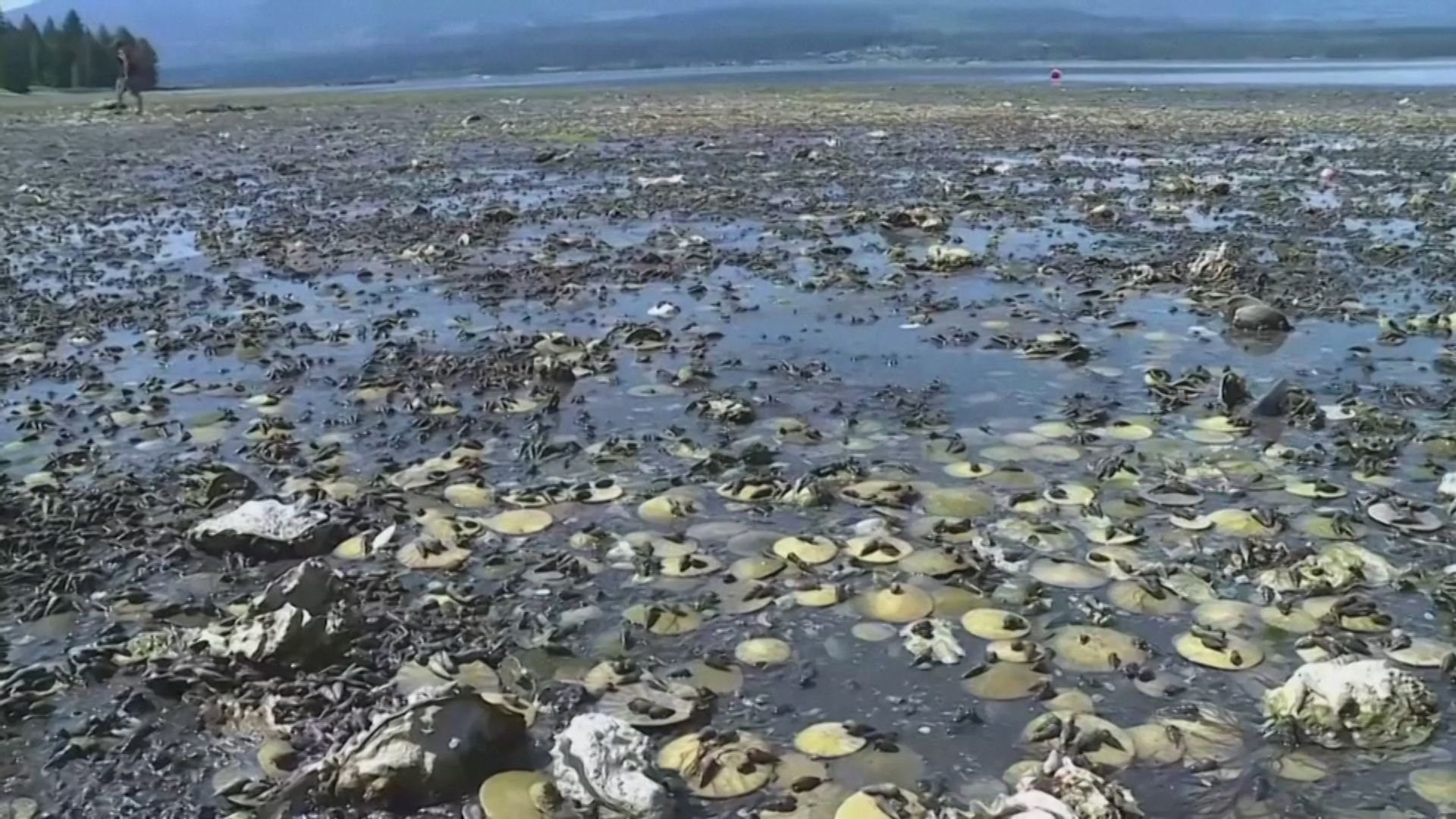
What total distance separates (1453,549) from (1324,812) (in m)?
2.60

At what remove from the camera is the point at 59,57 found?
6881cm

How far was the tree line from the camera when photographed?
206 feet

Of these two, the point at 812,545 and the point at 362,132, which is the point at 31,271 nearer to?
the point at 812,545

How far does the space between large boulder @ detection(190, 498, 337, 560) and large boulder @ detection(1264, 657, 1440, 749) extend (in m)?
4.68

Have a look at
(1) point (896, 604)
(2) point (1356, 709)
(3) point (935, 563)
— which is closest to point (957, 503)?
(3) point (935, 563)

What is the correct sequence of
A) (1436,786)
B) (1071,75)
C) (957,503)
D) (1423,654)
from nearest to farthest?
(1436,786), (1423,654), (957,503), (1071,75)

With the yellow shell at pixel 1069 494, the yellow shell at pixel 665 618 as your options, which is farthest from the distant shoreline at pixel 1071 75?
the yellow shell at pixel 665 618

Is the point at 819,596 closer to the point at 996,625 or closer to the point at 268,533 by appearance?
the point at 996,625

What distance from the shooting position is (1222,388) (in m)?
8.28

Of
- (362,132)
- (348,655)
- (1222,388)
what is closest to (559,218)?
(1222,388)

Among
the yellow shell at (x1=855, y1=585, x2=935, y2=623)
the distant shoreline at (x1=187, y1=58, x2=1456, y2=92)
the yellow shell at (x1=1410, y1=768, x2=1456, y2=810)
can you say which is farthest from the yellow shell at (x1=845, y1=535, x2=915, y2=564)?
the distant shoreline at (x1=187, y1=58, x2=1456, y2=92)

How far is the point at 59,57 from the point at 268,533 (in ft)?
246

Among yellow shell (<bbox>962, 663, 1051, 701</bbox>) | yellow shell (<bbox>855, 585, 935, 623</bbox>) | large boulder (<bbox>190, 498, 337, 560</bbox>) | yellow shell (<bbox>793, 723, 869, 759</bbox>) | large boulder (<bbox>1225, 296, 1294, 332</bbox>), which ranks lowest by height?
yellow shell (<bbox>793, 723, 869, 759</bbox>)

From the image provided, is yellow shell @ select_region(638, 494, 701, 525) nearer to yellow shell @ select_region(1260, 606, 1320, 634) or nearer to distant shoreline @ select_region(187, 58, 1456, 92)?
yellow shell @ select_region(1260, 606, 1320, 634)
